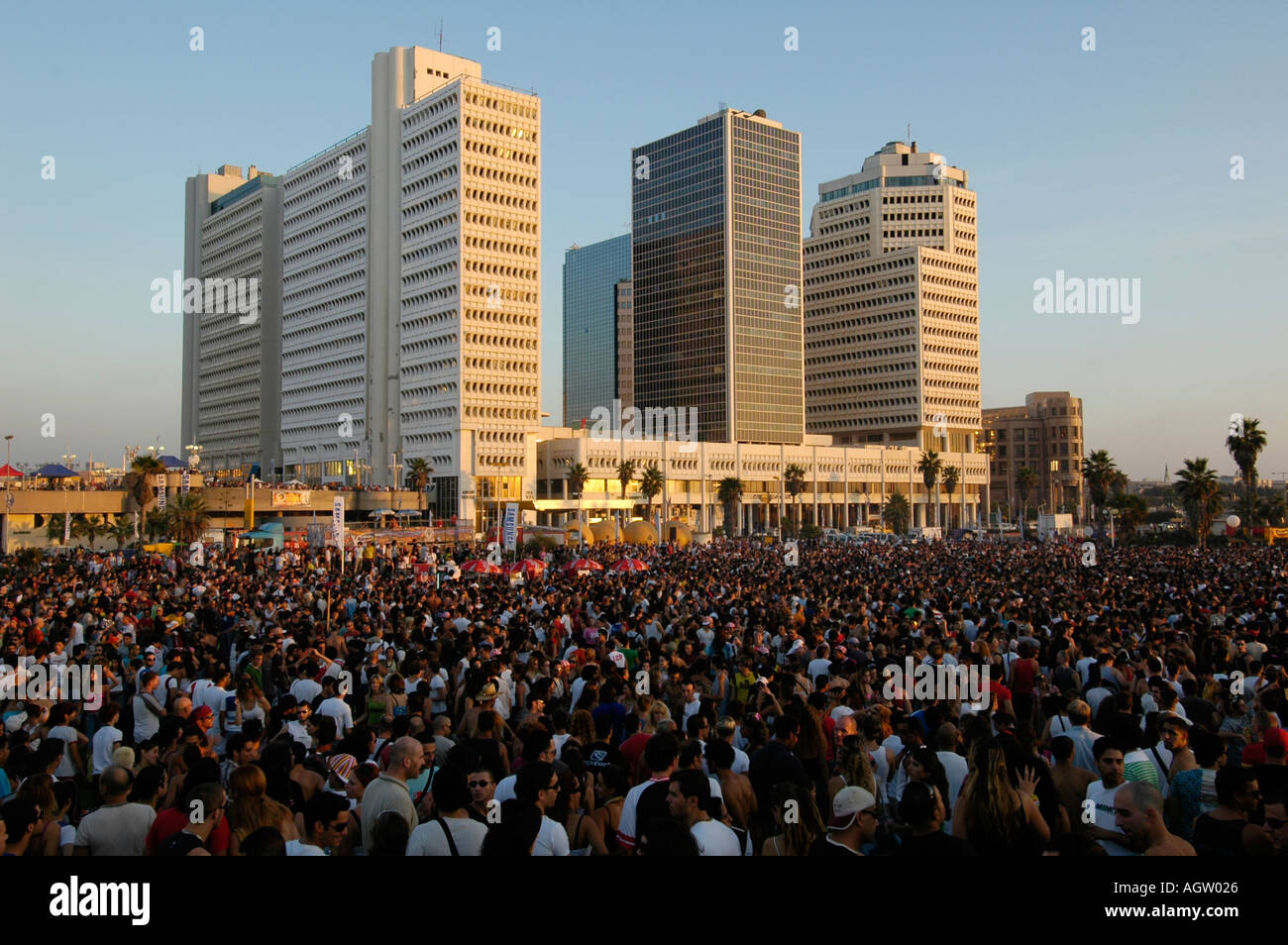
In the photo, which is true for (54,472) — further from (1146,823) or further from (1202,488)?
(1202,488)

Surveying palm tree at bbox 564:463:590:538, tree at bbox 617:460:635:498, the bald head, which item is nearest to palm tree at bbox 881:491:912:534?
tree at bbox 617:460:635:498

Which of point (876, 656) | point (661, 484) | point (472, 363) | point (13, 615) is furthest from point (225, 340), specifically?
point (876, 656)

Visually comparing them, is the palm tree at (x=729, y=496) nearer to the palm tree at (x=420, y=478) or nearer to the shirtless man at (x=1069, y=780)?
the palm tree at (x=420, y=478)

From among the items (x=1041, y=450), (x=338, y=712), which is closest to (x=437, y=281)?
(x=338, y=712)

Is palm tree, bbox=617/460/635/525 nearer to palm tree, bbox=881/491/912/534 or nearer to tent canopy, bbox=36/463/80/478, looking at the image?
palm tree, bbox=881/491/912/534
